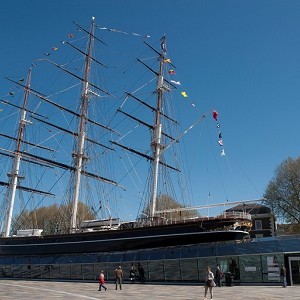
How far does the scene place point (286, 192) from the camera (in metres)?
53.2

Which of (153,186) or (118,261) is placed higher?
(153,186)

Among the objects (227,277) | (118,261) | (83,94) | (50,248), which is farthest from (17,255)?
(227,277)

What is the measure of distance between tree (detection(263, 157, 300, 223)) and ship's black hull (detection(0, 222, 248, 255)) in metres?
19.4

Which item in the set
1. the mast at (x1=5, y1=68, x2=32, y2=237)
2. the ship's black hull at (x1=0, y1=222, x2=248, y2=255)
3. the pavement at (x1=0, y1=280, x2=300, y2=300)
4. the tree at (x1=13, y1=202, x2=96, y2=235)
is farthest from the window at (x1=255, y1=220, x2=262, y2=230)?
the pavement at (x1=0, y1=280, x2=300, y2=300)

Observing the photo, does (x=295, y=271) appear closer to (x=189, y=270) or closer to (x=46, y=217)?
(x=189, y=270)

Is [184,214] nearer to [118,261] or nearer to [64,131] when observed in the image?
[64,131]

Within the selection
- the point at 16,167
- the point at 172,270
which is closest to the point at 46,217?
the point at 16,167

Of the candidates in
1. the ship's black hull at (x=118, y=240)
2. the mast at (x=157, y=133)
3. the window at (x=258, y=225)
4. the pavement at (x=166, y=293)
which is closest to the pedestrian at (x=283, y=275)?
the pavement at (x=166, y=293)

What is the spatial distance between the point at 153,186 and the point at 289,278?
Result: 73.2 feet

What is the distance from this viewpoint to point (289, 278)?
1085 inches

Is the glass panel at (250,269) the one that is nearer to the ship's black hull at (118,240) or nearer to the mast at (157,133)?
the ship's black hull at (118,240)

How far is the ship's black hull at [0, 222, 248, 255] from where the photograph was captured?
35750mm

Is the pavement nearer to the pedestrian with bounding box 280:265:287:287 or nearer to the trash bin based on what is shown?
the pedestrian with bounding box 280:265:287:287

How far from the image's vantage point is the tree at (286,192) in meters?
52.2
